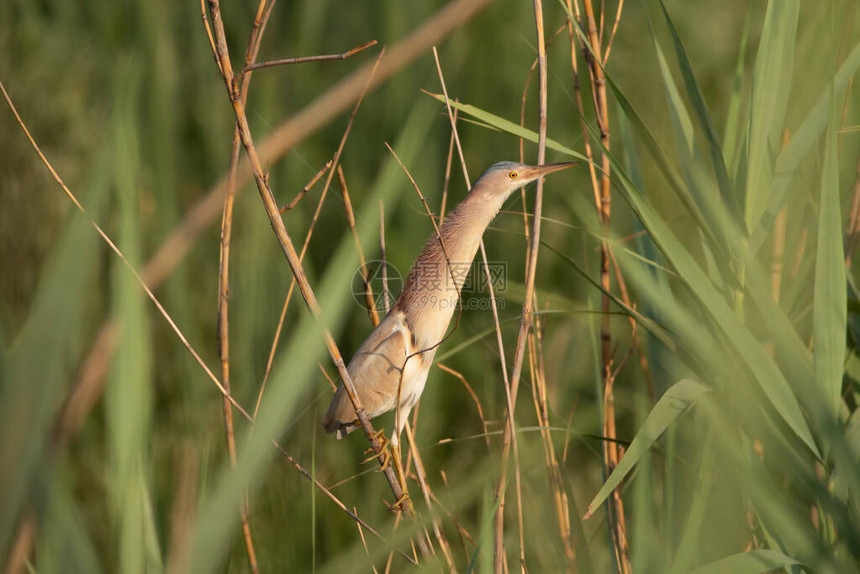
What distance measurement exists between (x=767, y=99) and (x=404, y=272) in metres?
1.08

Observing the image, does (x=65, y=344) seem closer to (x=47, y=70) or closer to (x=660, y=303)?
(x=660, y=303)

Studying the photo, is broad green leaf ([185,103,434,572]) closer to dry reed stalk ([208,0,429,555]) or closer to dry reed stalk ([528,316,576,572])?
dry reed stalk ([208,0,429,555])

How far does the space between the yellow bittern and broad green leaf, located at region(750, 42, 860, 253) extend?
40cm

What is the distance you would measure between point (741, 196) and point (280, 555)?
1.09m

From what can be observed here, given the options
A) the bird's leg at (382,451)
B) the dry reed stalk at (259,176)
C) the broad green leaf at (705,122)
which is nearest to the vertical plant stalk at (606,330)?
the broad green leaf at (705,122)

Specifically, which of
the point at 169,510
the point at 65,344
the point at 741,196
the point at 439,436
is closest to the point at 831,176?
the point at 741,196

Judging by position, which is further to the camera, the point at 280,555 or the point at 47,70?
the point at 47,70

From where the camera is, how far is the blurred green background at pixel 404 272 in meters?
0.82

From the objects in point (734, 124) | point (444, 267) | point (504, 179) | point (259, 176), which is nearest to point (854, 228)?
point (734, 124)

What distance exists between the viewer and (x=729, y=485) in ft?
2.88

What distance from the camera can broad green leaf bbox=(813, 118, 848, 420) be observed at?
1004mm

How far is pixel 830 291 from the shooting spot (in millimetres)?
1038

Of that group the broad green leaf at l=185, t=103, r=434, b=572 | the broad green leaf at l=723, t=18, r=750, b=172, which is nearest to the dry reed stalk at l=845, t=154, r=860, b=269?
the broad green leaf at l=723, t=18, r=750, b=172

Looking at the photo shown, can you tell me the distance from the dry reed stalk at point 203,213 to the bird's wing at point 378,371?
391 mm
